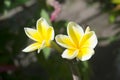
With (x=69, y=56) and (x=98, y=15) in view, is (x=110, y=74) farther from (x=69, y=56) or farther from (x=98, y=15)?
(x=69, y=56)

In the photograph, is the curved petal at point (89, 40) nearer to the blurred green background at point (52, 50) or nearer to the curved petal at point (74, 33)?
the curved petal at point (74, 33)

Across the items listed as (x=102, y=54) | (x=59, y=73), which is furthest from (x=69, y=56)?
(x=102, y=54)

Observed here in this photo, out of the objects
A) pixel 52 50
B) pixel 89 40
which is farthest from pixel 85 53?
pixel 52 50

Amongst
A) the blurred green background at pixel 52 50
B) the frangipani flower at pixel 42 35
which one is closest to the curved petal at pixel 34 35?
the frangipani flower at pixel 42 35

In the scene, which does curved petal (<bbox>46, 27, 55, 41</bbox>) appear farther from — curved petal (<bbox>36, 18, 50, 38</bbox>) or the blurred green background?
the blurred green background

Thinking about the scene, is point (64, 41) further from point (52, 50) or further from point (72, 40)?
point (52, 50)

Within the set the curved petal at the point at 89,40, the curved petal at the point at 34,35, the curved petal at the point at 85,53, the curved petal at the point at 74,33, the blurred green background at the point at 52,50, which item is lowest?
the curved petal at the point at 85,53

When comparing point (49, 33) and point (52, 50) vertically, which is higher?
point (52, 50)

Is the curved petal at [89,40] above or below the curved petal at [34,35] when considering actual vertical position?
below
